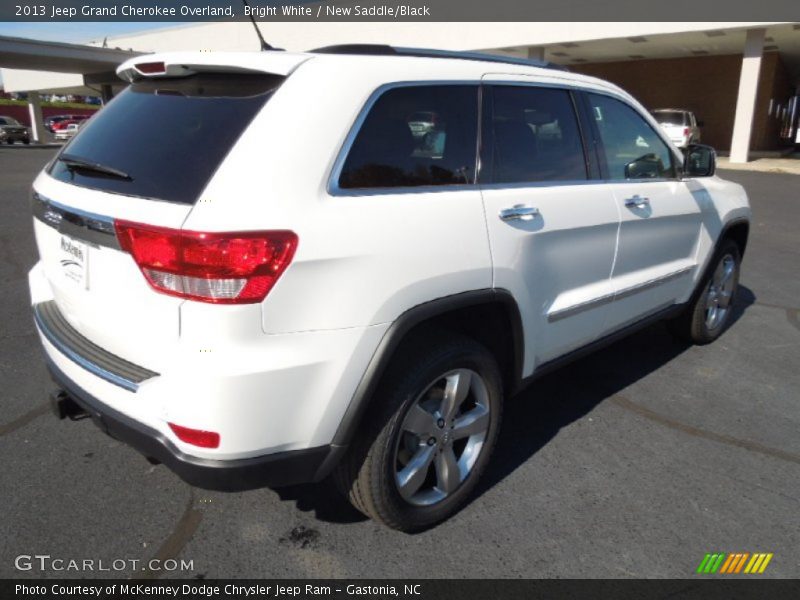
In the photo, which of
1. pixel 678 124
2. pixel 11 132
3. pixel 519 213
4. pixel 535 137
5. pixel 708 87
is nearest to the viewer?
pixel 519 213

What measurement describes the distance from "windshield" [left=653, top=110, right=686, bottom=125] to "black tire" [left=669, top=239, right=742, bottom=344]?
17.8 metres

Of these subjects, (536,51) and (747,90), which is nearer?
(747,90)

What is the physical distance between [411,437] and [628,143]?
7.34 ft

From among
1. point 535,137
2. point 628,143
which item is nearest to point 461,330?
point 535,137

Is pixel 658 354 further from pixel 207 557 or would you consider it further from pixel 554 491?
pixel 207 557

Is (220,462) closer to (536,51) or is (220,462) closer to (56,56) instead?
(536,51)

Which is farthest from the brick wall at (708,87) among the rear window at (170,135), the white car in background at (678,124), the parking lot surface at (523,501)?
the rear window at (170,135)

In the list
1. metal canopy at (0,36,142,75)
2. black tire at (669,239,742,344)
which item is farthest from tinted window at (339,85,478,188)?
metal canopy at (0,36,142,75)

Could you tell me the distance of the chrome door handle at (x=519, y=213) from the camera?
2.58 metres

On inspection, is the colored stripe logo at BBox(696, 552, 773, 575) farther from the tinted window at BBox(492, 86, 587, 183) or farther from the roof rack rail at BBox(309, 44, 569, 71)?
the roof rack rail at BBox(309, 44, 569, 71)

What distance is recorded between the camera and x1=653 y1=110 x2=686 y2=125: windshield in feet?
68.0

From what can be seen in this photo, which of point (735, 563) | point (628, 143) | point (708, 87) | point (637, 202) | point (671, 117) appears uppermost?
point (628, 143)

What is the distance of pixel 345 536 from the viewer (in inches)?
100

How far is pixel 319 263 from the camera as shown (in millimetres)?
1976
